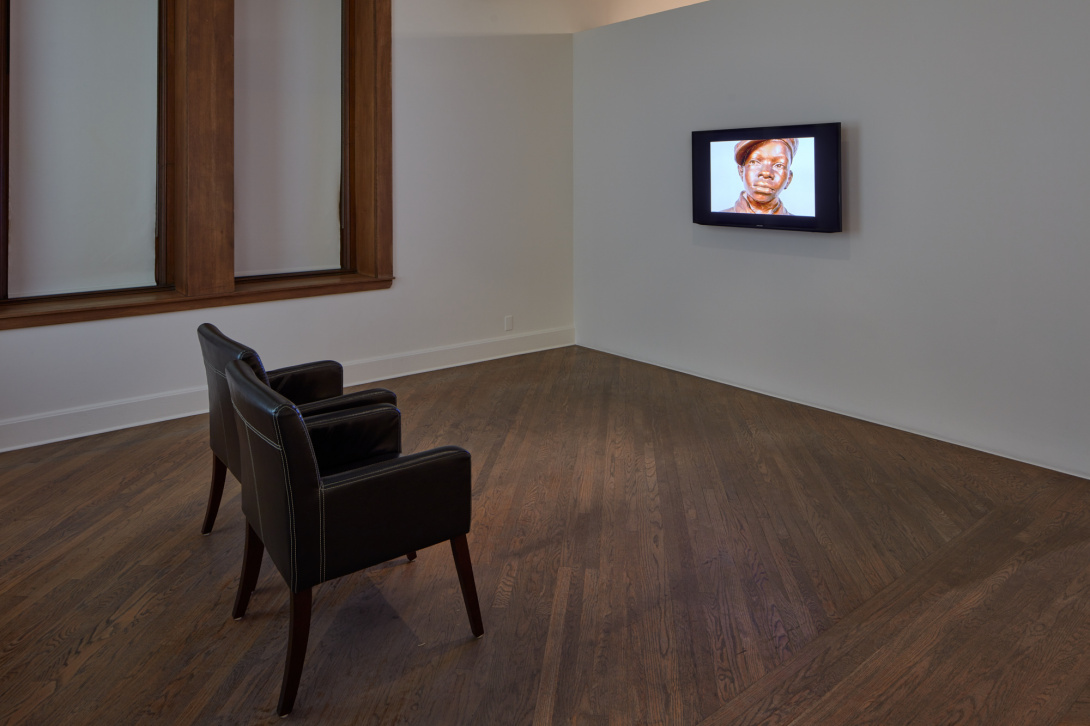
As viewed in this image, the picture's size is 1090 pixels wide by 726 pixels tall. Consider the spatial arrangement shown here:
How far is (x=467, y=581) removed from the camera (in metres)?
2.63

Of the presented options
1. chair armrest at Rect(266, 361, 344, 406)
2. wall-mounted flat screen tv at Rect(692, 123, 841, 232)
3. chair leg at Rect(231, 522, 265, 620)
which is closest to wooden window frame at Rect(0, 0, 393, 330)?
chair armrest at Rect(266, 361, 344, 406)

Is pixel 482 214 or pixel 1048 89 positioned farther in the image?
pixel 482 214

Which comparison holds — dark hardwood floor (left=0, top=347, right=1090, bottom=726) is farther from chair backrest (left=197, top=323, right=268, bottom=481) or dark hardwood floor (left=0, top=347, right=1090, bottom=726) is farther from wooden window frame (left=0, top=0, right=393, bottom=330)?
wooden window frame (left=0, top=0, right=393, bottom=330)

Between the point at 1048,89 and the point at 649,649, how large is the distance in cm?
340

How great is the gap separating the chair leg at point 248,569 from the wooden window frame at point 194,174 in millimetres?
2722

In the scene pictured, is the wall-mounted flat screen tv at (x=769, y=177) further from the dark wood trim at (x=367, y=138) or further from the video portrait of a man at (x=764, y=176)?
the dark wood trim at (x=367, y=138)

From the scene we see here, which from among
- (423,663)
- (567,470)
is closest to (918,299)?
(567,470)

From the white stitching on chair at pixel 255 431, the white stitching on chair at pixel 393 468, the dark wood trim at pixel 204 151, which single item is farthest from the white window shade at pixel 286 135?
the white stitching on chair at pixel 393 468

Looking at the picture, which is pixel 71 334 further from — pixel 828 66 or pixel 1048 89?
pixel 1048 89

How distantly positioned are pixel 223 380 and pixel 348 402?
1.57 ft

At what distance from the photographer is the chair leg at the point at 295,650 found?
227 centimetres

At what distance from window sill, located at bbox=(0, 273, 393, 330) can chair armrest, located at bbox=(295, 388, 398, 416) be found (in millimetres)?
2206

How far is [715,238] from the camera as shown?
579cm

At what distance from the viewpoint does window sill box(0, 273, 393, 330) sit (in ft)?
15.1
